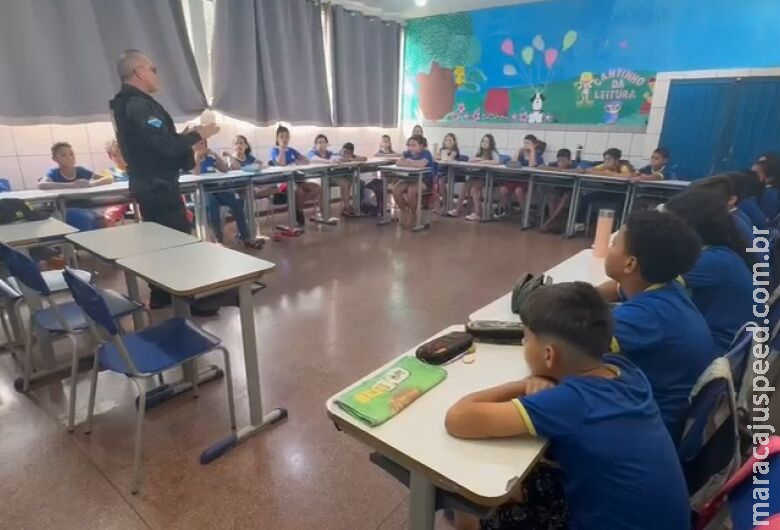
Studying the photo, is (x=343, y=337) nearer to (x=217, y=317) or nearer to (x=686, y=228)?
(x=217, y=317)

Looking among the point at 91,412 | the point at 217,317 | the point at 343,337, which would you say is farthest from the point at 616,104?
the point at 91,412

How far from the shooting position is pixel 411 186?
18.9 feet

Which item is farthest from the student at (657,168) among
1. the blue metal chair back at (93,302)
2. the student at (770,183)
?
the blue metal chair back at (93,302)

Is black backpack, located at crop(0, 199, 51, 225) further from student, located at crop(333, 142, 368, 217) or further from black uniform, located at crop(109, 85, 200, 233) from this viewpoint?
student, located at crop(333, 142, 368, 217)

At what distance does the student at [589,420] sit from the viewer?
81 cm

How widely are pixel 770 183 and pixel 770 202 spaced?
Answer: 23cm

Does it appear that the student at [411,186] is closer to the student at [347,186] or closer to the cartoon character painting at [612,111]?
the student at [347,186]

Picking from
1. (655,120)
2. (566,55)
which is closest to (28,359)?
(655,120)

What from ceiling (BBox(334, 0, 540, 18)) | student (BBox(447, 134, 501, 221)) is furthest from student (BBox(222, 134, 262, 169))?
student (BBox(447, 134, 501, 221))

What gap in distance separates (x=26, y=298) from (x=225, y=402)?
1.11m

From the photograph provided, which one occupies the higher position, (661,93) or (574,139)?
(661,93)

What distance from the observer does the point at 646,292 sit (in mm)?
1195

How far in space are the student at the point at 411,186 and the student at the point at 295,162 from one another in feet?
3.79

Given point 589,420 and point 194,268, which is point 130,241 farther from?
point 589,420
